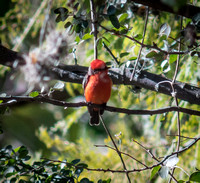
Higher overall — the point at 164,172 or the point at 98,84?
the point at 98,84

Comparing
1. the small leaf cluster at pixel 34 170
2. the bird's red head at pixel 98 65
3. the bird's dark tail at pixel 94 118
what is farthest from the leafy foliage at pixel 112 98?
the bird's dark tail at pixel 94 118

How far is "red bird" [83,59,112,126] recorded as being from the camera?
2.26m

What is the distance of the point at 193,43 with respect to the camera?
5.47 feet

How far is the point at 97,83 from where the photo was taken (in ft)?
7.80

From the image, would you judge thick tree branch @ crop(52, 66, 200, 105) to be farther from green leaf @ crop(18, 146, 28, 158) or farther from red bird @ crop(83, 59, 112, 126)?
green leaf @ crop(18, 146, 28, 158)

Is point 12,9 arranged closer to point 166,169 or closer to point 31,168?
point 31,168

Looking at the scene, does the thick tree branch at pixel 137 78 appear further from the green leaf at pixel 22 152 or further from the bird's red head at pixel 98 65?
the green leaf at pixel 22 152

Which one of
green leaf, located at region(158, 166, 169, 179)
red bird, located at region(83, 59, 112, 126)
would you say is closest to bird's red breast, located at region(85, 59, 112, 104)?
red bird, located at region(83, 59, 112, 126)

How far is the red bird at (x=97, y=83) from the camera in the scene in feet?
7.40

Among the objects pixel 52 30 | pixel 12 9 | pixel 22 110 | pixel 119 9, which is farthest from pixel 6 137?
pixel 52 30

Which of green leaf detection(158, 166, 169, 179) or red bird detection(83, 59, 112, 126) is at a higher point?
red bird detection(83, 59, 112, 126)

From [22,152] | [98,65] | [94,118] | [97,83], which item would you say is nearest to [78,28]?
[98,65]

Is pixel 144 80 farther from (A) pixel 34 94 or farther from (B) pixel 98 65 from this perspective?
(A) pixel 34 94

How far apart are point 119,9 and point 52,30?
1192mm
